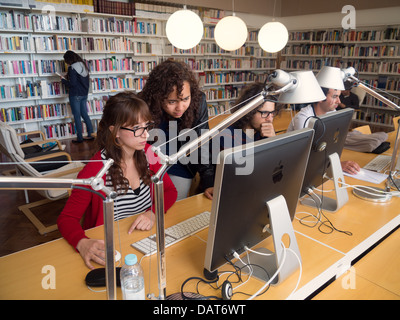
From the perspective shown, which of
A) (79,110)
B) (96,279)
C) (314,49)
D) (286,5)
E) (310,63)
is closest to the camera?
(96,279)

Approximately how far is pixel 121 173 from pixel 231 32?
2.15 m

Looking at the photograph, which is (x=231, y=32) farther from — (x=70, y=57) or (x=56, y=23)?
(x=56, y=23)

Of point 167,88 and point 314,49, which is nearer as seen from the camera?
point 167,88

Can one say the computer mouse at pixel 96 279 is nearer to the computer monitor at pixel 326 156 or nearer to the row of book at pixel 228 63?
the computer monitor at pixel 326 156

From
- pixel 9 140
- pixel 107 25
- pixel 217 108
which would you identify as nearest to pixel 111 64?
pixel 107 25

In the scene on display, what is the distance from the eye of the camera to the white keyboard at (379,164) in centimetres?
206

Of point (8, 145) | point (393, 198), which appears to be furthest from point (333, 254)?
point (8, 145)

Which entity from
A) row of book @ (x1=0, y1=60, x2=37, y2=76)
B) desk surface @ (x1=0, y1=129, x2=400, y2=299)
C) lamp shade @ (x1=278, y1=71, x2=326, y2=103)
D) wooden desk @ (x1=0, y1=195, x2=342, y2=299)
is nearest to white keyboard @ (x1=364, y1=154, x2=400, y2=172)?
desk surface @ (x1=0, y1=129, x2=400, y2=299)

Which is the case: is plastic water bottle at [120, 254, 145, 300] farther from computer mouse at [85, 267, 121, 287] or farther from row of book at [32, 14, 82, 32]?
row of book at [32, 14, 82, 32]

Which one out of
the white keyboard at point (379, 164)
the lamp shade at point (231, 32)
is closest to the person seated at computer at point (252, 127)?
the white keyboard at point (379, 164)

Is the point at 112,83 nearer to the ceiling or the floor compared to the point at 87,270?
nearer to the ceiling

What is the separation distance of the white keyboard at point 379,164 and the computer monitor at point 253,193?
126 cm

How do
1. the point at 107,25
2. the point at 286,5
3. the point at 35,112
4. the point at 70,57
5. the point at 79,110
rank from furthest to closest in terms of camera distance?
the point at 286,5 < the point at 107,25 < the point at 79,110 < the point at 35,112 < the point at 70,57

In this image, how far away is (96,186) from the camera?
600 millimetres
